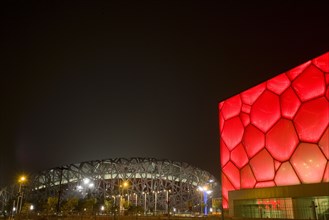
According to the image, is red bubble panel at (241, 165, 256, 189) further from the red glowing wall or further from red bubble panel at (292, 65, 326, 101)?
red bubble panel at (292, 65, 326, 101)

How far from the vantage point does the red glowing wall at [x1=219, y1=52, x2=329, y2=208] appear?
24188mm

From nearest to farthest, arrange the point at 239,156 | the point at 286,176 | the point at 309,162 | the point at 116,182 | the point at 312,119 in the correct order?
1. the point at 309,162
2. the point at 312,119
3. the point at 286,176
4. the point at 239,156
5. the point at 116,182

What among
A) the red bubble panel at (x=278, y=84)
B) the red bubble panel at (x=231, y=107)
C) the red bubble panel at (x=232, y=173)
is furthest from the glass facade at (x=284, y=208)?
the red bubble panel at (x=278, y=84)

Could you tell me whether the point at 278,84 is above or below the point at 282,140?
above

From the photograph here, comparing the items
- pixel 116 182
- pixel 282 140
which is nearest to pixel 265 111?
pixel 282 140

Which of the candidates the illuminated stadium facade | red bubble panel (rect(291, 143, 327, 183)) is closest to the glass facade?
red bubble panel (rect(291, 143, 327, 183))

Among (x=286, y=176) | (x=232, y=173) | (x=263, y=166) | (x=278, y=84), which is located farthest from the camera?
(x=232, y=173)

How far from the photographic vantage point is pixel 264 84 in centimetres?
3047

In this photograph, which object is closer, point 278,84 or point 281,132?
point 281,132

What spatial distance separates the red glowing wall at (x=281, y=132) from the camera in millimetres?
24188

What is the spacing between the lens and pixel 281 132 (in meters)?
27.1

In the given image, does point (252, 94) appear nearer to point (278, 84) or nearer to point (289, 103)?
point (278, 84)

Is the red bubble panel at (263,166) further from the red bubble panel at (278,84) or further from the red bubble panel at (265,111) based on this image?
the red bubble panel at (278,84)

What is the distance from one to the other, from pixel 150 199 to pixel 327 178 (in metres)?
74.8
